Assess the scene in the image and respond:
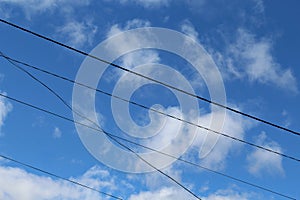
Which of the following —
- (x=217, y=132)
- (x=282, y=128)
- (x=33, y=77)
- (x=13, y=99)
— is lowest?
(x=282, y=128)

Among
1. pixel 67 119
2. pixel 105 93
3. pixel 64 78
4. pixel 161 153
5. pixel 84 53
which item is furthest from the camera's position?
pixel 161 153

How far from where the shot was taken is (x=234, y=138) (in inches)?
473

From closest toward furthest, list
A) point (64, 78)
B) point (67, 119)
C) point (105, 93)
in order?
point (64, 78)
point (105, 93)
point (67, 119)

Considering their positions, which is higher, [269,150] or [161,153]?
[161,153]

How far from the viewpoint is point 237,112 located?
10.2 m

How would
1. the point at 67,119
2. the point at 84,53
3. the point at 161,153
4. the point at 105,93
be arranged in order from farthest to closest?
the point at 161,153, the point at 67,119, the point at 105,93, the point at 84,53

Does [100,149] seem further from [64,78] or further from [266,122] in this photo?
[266,122]

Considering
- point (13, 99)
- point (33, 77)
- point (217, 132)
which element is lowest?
point (217, 132)

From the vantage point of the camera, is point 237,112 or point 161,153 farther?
point 161,153

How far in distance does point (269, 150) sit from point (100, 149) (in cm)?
692

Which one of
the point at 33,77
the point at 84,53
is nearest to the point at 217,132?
the point at 84,53

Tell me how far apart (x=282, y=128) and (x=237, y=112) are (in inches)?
55.8

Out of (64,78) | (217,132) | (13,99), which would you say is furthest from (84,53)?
(217,132)

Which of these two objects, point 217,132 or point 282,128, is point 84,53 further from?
point 282,128
